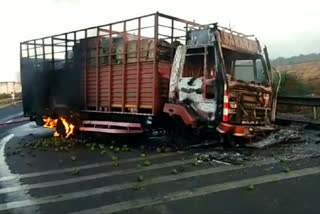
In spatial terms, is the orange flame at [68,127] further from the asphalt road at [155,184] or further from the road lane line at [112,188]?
the road lane line at [112,188]

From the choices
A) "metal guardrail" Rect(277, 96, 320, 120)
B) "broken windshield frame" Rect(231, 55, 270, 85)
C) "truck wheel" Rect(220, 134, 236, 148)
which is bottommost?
"truck wheel" Rect(220, 134, 236, 148)

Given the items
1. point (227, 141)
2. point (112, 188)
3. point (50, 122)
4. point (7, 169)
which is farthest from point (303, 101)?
point (7, 169)

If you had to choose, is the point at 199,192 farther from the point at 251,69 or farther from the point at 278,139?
the point at 251,69

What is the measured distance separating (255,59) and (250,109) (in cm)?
172

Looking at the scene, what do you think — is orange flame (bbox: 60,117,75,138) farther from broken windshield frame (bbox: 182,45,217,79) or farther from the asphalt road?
broken windshield frame (bbox: 182,45,217,79)

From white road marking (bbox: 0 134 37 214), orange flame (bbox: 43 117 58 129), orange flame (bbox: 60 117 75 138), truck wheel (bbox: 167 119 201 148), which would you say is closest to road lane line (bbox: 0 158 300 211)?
white road marking (bbox: 0 134 37 214)

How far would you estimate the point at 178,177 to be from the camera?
8.08 m

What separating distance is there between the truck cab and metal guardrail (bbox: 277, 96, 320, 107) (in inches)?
100.0

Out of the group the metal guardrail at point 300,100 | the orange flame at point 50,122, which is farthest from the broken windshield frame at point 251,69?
the orange flame at point 50,122

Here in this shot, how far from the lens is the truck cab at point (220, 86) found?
10.6 meters

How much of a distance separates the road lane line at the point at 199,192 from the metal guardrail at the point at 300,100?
5.73 m

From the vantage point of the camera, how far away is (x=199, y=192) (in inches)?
271

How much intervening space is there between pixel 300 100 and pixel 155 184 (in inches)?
327

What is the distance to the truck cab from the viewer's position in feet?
34.9
